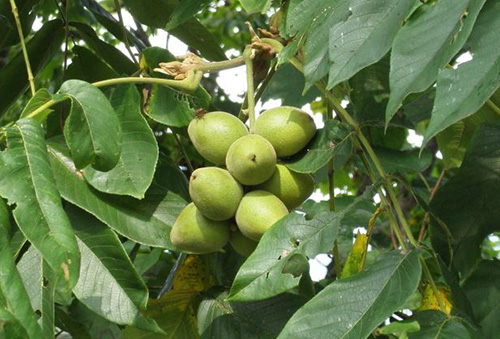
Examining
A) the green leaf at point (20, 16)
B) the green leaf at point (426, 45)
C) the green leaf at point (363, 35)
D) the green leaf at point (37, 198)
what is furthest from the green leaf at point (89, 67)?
the green leaf at point (426, 45)

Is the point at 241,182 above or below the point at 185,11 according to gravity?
below

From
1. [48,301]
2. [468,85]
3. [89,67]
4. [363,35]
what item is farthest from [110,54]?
[468,85]

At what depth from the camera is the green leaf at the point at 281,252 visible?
1363 mm

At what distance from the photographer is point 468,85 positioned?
109cm

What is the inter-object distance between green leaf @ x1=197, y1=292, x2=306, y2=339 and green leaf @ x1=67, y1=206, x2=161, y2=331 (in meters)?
0.21

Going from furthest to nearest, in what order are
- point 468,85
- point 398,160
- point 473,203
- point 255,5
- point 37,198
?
point 398,160
point 473,203
point 255,5
point 37,198
point 468,85

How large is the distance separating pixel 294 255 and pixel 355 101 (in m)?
0.52

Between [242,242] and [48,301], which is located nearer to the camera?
[48,301]

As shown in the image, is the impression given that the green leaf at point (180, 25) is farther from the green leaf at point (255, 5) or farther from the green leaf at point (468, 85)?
the green leaf at point (468, 85)

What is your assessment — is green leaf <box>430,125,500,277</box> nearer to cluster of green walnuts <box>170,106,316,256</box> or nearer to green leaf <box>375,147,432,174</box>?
green leaf <box>375,147,432,174</box>

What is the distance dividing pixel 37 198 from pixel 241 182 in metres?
0.41

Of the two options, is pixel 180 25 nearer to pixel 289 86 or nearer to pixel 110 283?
pixel 289 86

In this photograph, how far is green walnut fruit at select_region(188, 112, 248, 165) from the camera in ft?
5.04

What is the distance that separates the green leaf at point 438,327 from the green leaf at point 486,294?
230 mm
